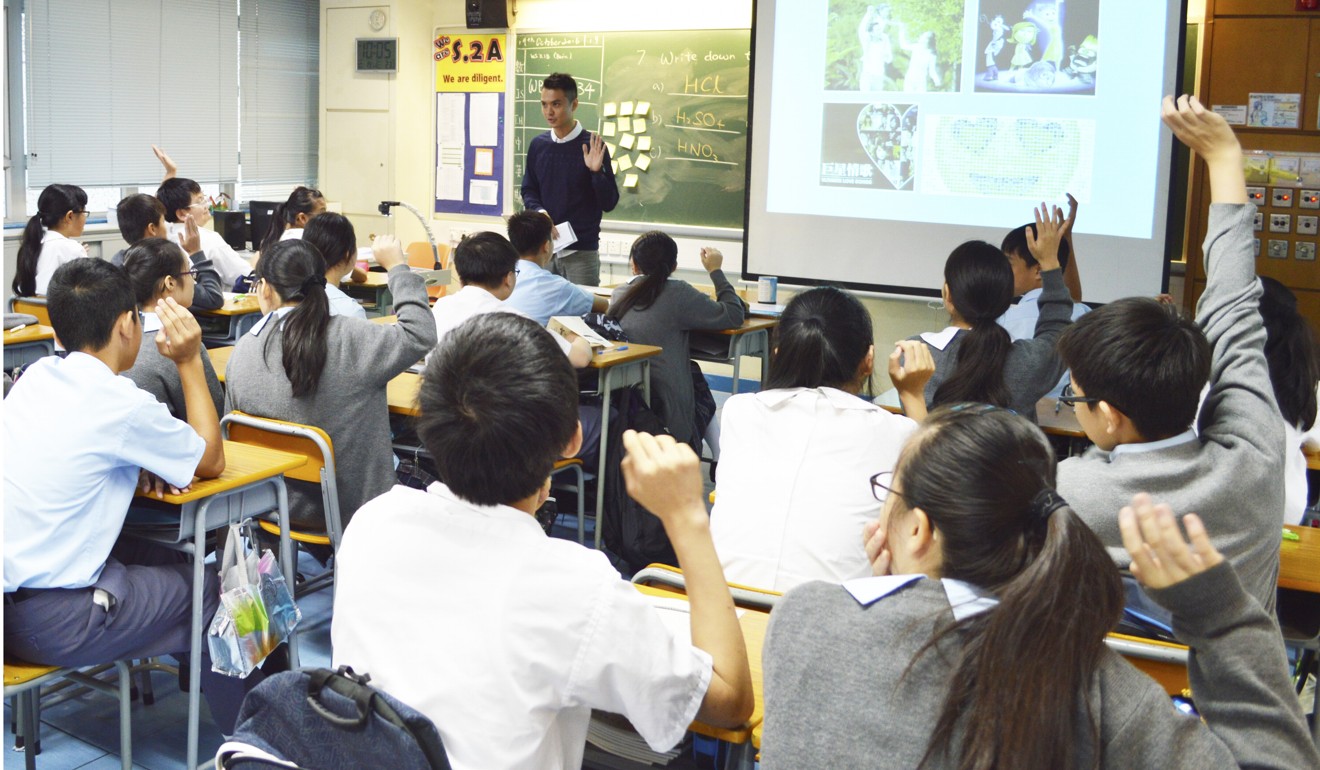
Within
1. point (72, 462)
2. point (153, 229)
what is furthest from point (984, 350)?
point (153, 229)

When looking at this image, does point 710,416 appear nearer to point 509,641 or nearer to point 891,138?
point 891,138

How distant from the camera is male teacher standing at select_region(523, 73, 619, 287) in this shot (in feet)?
19.8

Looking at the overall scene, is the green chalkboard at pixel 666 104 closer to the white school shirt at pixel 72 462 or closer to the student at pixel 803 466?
the student at pixel 803 466

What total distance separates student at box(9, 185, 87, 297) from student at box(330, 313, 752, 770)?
4348mm

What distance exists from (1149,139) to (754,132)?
187cm

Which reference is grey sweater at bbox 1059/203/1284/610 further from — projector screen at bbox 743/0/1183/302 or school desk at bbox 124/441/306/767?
projector screen at bbox 743/0/1183/302

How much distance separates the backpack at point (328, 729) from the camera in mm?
1245

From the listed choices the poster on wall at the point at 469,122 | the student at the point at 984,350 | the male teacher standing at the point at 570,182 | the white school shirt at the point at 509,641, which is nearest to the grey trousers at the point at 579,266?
the male teacher standing at the point at 570,182

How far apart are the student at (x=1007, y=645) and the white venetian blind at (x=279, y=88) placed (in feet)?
25.5

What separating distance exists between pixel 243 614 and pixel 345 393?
2.97 ft

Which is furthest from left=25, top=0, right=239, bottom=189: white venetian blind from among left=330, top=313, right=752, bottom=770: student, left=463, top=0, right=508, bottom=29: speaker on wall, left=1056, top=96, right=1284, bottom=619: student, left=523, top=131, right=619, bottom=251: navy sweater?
left=1056, top=96, right=1284, bottom=619: student

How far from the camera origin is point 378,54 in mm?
8117

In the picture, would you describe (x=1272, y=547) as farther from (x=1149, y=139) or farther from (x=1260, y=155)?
(x=1260, y=155)

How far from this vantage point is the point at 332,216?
4.16m
